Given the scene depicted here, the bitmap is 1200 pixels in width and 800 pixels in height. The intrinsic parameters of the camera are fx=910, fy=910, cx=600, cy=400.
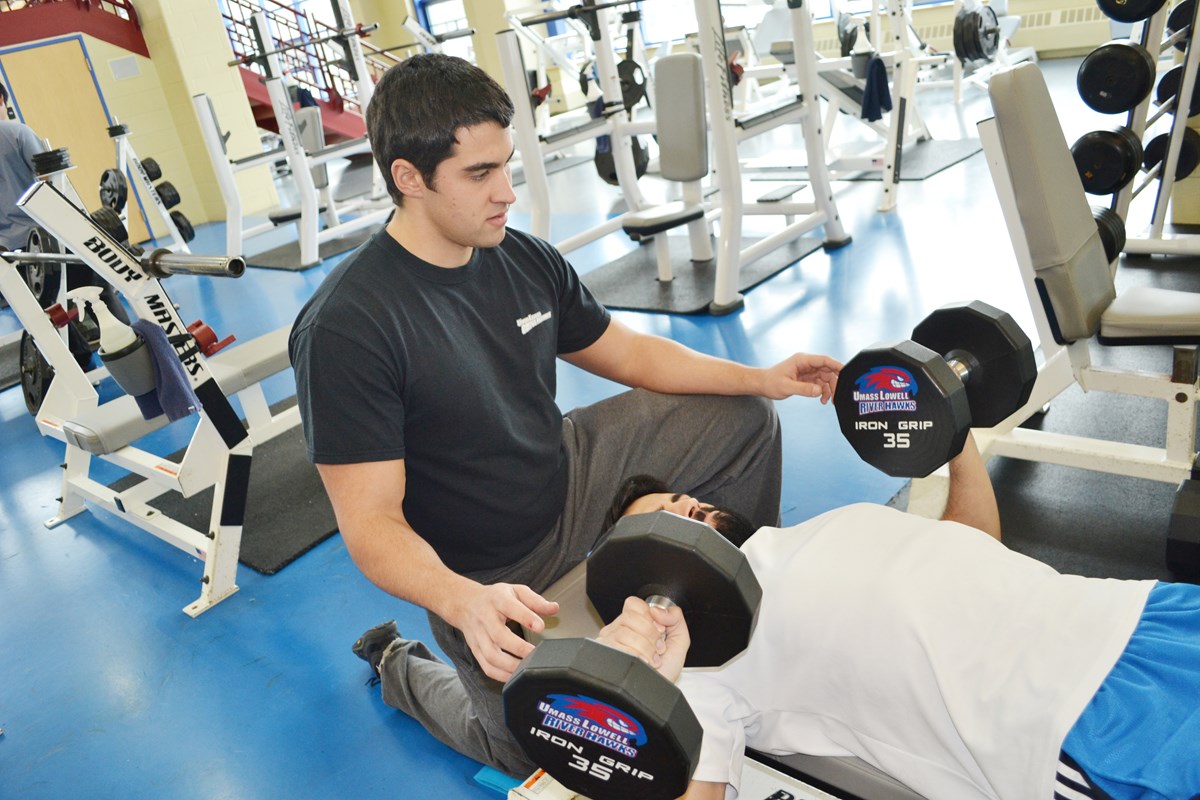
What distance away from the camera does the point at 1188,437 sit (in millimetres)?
1963

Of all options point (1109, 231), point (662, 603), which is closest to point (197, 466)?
point (662, 603)

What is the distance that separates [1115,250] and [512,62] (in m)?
2.65

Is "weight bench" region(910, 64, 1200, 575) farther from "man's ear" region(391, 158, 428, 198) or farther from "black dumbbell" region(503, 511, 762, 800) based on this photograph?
"man's ear" region(391, 158, 428, 198)

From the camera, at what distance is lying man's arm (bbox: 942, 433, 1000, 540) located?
1.49 meters

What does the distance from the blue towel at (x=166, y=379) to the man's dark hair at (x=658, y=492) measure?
1.29 m

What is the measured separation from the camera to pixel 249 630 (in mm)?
2293

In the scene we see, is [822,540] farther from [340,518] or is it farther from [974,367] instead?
[340,518]

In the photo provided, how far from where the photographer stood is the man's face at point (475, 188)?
1417 mm

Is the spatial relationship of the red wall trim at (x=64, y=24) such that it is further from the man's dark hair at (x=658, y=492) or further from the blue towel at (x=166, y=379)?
the man's dark hair at (x=658, y=492)

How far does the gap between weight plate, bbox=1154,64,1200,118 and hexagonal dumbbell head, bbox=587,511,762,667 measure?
9.67 ft

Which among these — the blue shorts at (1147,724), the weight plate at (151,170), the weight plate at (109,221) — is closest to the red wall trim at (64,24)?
the weight plate at (151,170)

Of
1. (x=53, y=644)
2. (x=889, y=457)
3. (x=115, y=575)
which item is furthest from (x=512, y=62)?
(x=889, y=457)

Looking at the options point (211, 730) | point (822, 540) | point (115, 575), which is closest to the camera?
point (822, 540)

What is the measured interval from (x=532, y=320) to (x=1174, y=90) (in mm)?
2862
